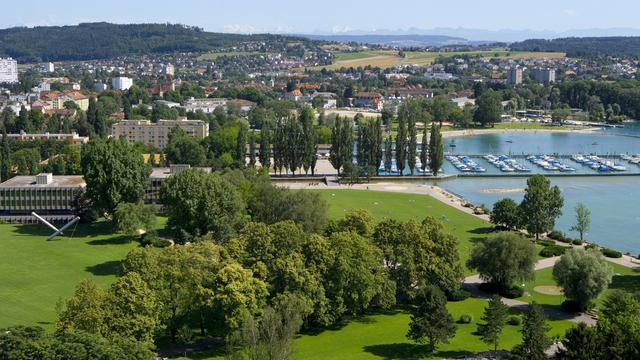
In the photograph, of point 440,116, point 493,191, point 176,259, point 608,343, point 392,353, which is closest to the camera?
point 608,343

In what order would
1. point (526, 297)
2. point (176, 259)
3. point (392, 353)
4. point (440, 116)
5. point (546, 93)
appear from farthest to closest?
point (546, 93), point (440, 116), point (526, 297), point (176, 259), point (392, 353)

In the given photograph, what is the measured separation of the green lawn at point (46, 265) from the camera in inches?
1168

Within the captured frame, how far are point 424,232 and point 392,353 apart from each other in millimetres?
7067

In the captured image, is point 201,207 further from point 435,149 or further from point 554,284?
point 435,149

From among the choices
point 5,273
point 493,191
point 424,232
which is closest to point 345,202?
point 493,191

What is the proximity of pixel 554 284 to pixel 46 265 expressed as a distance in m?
22.6

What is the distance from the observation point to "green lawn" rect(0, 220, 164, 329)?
29.7 metres

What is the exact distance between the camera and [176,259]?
2783cm

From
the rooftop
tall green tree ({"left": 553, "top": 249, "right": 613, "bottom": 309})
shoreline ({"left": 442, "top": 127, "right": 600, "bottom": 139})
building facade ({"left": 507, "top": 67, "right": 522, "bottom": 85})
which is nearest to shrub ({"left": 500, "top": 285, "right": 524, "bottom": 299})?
tall green tree ({"left": 553, "top": 249, "right": 613, "bottom": 309})

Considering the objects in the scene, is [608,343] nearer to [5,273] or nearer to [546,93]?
[5,273]

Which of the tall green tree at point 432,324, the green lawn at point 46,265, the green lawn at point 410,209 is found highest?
the tall green tree at point 432,324

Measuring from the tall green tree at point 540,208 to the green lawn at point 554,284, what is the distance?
205 inches

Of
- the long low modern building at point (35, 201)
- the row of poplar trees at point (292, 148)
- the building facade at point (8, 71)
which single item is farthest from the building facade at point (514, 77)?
the long low modern building at point (35, 201)

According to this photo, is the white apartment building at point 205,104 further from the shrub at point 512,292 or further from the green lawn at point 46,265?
the shrub at point 512,292
